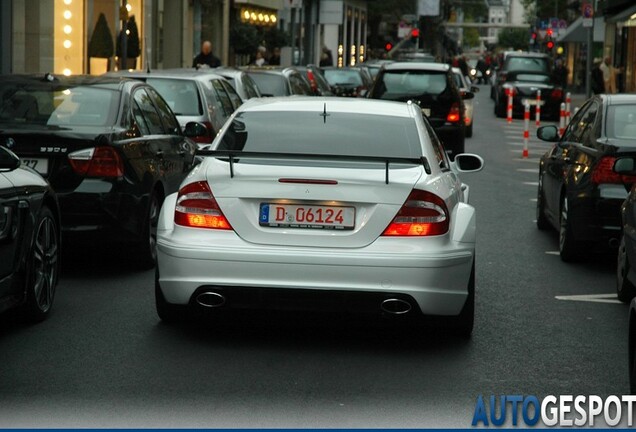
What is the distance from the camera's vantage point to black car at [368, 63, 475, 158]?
24250 millimetres

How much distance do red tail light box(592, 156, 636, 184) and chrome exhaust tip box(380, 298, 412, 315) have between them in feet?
13.4

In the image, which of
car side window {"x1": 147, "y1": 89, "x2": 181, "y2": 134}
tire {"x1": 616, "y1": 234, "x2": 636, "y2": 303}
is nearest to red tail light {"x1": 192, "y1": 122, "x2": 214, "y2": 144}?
car side window {"x1": 147, "y1": 89, "x2": 181, "y2": 134}

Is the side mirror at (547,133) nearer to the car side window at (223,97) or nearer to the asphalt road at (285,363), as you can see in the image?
the asphalt road at (285,363)

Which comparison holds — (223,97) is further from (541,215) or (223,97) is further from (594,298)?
(594,298)

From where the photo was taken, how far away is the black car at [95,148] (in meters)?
10.2

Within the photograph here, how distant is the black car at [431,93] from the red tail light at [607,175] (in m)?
12.8

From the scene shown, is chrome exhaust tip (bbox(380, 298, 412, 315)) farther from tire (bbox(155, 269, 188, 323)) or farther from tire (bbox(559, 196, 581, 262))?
tire (bbox(559, 196, 581, 262))

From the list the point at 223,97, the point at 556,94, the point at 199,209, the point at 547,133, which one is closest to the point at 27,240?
the point at 199,209

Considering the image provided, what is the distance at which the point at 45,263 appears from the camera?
872 cm

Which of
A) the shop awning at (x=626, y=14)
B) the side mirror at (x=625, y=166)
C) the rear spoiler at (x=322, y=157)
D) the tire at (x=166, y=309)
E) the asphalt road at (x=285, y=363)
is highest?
the shop awning at (x=626, y=14)

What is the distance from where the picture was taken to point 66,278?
10.5 m

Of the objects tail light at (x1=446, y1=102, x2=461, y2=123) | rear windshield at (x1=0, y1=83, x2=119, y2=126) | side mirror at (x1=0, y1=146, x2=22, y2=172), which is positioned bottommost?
tail light at (x1=446, y1=102, x2=461, y2=123)

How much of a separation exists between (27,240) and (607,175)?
16.5ft

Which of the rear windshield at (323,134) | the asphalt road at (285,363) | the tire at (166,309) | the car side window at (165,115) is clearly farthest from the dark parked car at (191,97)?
the tire at (166,309)
